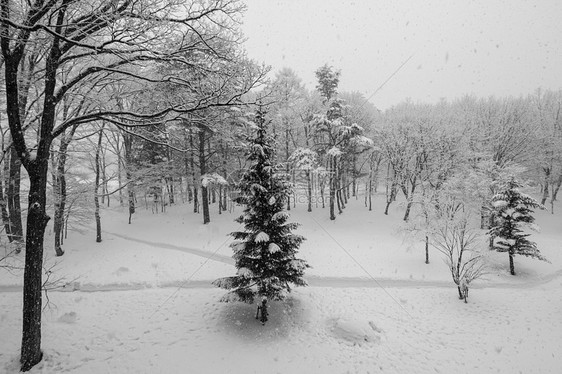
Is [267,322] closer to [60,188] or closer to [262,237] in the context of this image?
[262,237]

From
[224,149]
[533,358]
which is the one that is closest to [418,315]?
[533,358]

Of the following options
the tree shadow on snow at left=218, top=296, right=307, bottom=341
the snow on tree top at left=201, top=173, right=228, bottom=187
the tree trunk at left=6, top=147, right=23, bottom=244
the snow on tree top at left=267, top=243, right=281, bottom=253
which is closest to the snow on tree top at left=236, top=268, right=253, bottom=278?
the snow on tree top at left=267, top=243, right=281, bottom=253

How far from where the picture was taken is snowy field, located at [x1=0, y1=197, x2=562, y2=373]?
945cm

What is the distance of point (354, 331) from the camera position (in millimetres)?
11117

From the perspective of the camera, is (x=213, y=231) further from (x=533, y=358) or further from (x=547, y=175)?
(x=547, y=175)

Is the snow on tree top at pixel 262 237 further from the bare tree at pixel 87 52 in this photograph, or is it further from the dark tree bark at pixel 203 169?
the dark tree bark at pixel 203 169

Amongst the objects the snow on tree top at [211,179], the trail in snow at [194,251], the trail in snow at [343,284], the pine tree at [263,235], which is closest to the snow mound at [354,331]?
the pine tree at [263,235]

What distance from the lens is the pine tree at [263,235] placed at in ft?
36.9

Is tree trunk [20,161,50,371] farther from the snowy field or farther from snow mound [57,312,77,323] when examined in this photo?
snow mound [57,312,77,323]

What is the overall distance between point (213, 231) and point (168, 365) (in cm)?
1459

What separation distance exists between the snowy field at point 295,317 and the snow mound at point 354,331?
0.04 meters

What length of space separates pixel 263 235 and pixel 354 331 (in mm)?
5360

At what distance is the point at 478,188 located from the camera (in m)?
22.9

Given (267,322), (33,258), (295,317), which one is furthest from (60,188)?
(295,317)
